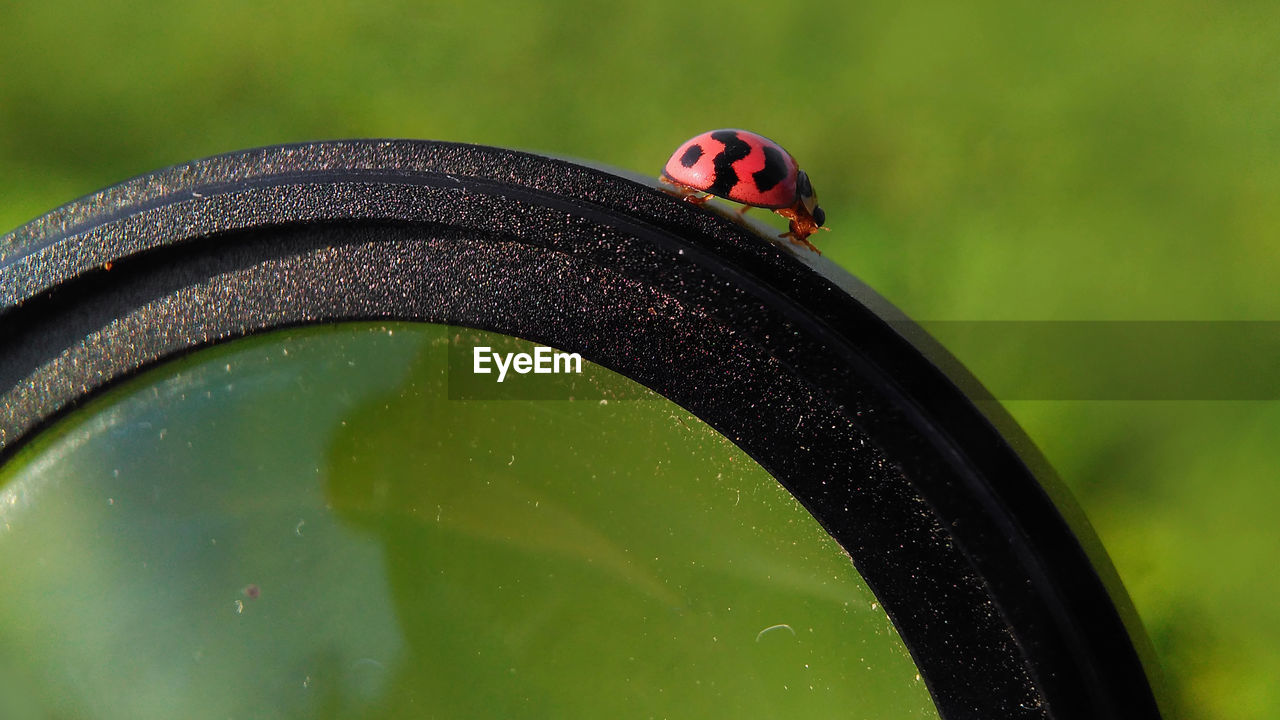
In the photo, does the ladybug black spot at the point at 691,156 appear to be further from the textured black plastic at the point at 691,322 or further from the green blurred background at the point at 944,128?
the green blurred background at the point at 944,128

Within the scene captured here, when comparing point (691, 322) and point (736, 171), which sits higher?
point (736, 171)

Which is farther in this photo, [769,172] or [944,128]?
[944,128]

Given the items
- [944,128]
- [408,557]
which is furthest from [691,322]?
[944,128]

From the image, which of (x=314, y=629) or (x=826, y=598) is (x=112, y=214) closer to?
(x=314, y=629)

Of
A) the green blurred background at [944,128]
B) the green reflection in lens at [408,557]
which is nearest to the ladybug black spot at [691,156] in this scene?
the green reflection in lens at [408,557]

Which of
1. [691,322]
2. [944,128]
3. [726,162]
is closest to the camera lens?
[691,322]

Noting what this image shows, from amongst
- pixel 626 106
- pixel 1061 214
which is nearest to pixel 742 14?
pixel 626 106

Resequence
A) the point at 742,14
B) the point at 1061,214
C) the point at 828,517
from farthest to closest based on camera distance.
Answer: the point at 742,14
the point at 1061,214
the point at 828,517

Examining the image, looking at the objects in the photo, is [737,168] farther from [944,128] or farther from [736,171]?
[944,128]
